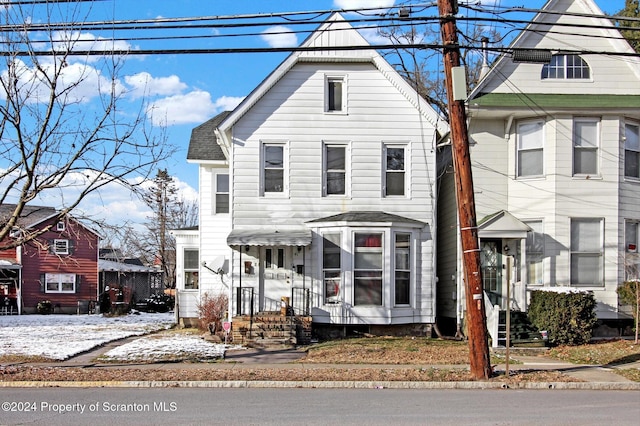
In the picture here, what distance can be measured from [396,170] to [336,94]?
9.31 ft

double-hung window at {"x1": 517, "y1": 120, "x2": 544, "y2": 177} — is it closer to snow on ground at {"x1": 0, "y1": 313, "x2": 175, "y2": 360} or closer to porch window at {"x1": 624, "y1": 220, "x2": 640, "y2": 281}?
porch window at {"x1": 624, "y1": 220, "x2": 640, "y2": 281}

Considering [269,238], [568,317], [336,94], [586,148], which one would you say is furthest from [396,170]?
[568,317]

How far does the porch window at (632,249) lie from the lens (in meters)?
19.2

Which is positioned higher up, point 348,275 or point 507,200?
point 507,200

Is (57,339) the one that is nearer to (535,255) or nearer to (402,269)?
(402,269)

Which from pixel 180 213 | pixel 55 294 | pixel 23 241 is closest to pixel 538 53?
pixel 23 241

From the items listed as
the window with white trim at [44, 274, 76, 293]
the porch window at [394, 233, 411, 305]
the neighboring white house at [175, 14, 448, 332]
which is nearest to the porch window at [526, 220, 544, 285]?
the neighboring white house at [175, 14, 448, 332]

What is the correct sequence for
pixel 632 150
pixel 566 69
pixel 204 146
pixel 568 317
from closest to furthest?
pixel 568 317, pixel 632 150, pixel 566 69, pixel 204 146

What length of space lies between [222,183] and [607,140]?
12.1 m

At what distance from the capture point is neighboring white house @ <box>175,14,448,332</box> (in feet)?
63.8

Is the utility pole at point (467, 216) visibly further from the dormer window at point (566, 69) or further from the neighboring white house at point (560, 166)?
the dormer window at point (566, 69)

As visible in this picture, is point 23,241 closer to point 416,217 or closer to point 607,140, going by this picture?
point 416,217

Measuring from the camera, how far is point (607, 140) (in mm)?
19375

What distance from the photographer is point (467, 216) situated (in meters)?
13.0
